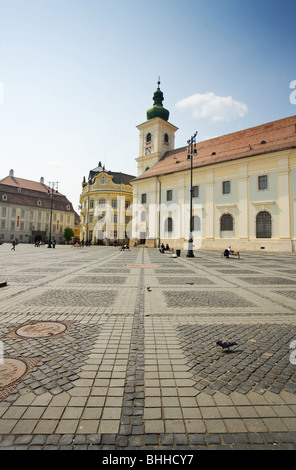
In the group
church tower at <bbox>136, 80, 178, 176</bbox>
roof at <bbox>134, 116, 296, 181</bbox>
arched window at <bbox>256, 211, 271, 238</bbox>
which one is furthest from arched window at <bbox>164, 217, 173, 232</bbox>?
arched window at <bbox>256, 211, 271, 238</bbox>

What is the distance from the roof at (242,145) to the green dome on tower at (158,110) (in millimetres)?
10988

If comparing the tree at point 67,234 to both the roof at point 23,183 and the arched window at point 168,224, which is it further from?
the arched window at point 168,224

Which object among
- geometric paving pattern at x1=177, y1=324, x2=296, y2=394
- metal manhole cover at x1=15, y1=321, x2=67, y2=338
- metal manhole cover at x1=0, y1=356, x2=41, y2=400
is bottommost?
geometric paving pattern at x1=177, y1=324, x2=296, y2=394

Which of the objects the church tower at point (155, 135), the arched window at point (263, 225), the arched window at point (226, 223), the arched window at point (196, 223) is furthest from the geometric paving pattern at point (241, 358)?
the church tower at point (155, 135)

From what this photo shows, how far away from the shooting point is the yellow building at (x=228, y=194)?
27516 mm

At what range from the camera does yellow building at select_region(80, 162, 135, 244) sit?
53.2 metres

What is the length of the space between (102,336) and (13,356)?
1.27 meters

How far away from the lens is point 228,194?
32.3m

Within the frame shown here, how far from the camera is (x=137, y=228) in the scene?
43.9m

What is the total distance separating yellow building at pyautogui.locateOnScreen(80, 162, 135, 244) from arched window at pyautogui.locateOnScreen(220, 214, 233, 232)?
23597 millimetres

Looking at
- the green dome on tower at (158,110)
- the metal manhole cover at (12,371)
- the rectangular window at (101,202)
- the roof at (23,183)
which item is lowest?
the metal manhole cover at (12,371)

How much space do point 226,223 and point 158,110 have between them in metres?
28.4

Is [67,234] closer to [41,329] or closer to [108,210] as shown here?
[108,210]

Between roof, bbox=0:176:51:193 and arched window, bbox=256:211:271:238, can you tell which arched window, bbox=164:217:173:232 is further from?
roof, bbox=0:176:51:193
